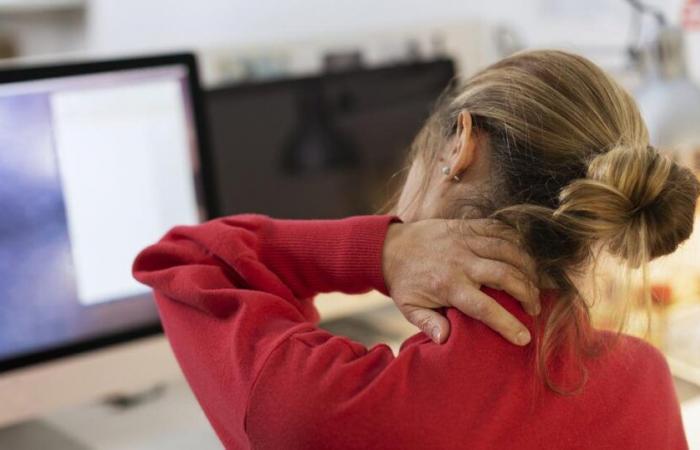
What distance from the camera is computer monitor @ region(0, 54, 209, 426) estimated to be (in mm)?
962

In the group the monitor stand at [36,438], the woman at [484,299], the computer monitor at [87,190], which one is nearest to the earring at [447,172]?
the woman at [484,299]

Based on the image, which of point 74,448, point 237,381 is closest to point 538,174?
point 237,381

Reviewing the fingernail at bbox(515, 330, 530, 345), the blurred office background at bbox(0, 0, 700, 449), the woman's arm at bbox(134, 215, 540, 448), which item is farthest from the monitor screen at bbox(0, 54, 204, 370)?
the fingernail at bbox(515, 330, 530, 345)

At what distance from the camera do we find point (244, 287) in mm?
736

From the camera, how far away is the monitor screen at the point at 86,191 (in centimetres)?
96

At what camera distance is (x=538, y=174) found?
0.63 m

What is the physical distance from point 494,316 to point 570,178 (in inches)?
4.2

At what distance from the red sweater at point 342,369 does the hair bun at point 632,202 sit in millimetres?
78

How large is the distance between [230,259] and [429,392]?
0.23 m

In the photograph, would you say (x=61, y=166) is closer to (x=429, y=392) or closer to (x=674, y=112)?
(x=429, y=392)

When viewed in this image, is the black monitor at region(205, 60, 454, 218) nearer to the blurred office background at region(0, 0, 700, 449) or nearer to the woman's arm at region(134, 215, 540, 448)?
the blurred office background at region(0, 0, 700, 449)

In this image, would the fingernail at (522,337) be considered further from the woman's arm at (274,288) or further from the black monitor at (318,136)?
the black monitor at (318,136)

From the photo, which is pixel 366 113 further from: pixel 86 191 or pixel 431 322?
pixel 431 322

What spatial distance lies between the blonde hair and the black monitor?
2.28 ft
